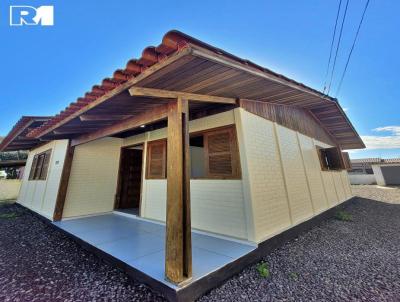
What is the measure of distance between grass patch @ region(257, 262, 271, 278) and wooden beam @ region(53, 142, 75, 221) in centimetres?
565

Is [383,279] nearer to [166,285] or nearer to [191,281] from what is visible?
[191,281]

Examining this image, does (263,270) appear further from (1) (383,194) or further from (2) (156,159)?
(1) (383,194)

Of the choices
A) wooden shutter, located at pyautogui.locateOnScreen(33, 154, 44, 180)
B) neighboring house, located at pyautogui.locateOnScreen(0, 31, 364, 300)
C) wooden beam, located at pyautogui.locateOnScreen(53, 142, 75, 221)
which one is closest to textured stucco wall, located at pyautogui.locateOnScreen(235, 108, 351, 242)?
neighboring house, located at pyautogui.locateOnScreen(0, 31, 364, 300)

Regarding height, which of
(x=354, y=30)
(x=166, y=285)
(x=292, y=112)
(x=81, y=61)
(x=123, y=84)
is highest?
(x=81, y=61)

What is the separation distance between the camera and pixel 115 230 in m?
4.29

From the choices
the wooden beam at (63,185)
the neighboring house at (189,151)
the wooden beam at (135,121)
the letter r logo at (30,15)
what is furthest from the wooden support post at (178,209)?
the letter r logo at (30,15)

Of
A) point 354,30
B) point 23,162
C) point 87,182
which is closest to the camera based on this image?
point 354,30

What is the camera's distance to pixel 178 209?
6.81ft

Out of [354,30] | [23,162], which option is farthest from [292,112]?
[23,162]

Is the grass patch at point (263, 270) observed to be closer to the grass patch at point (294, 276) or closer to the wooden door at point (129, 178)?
the grass patch at point (294, 276)

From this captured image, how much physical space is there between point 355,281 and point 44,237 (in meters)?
6.25

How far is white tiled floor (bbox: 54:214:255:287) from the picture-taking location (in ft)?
8.18

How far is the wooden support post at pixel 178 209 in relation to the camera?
203 cm

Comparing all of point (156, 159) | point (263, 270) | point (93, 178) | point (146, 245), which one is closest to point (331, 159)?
point (263, 270)
